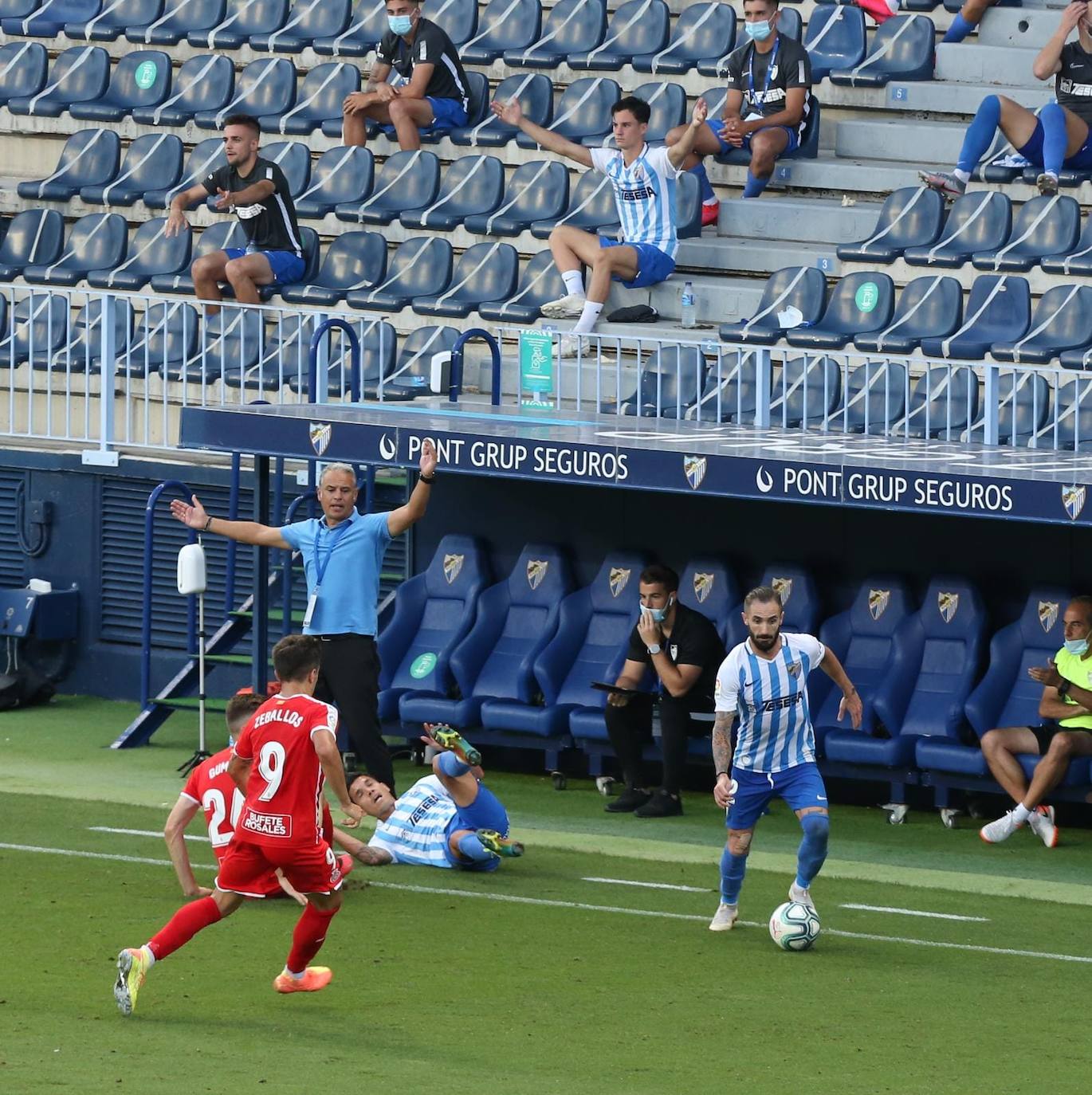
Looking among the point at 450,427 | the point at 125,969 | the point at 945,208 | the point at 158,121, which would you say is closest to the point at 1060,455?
the point at 450,427

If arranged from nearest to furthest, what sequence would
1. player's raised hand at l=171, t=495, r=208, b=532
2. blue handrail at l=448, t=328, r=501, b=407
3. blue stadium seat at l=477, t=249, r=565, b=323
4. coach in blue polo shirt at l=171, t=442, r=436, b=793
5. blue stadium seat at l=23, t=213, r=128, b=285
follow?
player's raised hand at l=171, t=495, r=208, b=532, coach in blue polo shirt at l=171, t=442, r=436, b=793, blue handrail at l=448, t=328, r=501, b=407, blue stadium seat at l=477, t=249, r=565, b=323, blue stadium seat at l=23, t=213, r=128, b=285

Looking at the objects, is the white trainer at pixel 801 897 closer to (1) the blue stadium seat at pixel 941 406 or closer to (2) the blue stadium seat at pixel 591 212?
(1) the blue stadium seat at pixel 941 406

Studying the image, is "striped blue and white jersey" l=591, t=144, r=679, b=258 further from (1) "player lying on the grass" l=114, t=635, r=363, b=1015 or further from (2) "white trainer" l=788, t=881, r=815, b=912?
(1) "player lying on the grass" l=114, t=635, r=363, b=1015

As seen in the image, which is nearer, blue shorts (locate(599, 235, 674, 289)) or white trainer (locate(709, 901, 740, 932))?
white trainer (locate(709, 901, 740, 932))

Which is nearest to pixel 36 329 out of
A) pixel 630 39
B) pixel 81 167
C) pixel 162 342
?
pixel 162 342

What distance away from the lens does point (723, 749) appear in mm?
10516

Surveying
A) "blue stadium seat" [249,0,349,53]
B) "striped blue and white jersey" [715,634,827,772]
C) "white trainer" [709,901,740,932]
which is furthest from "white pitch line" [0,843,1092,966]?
"blue stadium seat" [249,0,349,53]

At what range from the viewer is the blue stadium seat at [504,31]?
20.8m

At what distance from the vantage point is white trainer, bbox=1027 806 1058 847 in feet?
42.9

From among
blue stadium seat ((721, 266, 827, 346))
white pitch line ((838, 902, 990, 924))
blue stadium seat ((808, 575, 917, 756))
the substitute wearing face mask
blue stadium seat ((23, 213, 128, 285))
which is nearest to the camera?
white pitch line ((838, 902, 990, 924))

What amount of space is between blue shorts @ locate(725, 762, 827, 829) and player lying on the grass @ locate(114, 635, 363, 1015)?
219 cm

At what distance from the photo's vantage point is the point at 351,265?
1917 centimetres

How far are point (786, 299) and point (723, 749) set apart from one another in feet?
23.7

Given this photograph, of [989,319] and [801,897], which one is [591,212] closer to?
[989,319]
